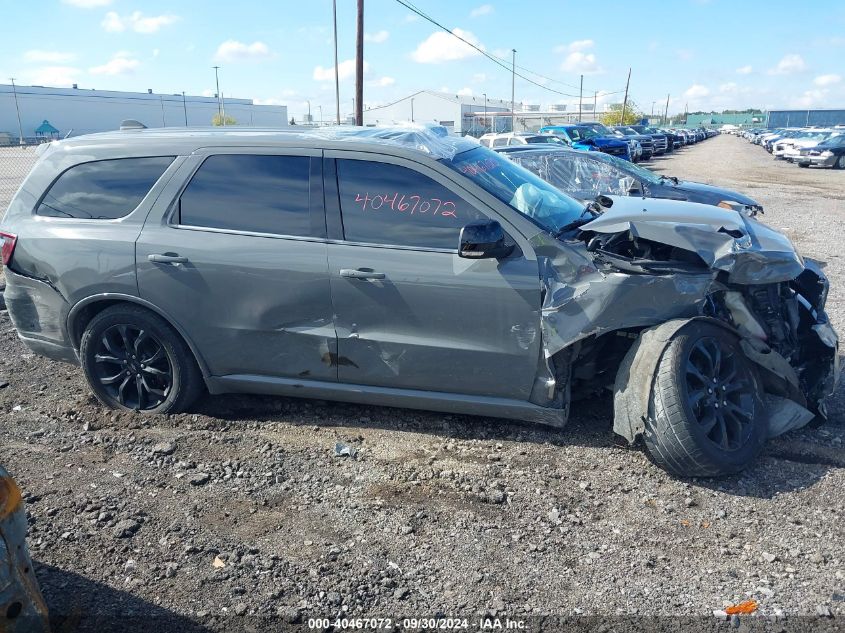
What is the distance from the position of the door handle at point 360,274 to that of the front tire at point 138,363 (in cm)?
124

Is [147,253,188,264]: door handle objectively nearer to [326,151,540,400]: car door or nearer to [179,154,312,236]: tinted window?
[179,154,312,236]: tinted window

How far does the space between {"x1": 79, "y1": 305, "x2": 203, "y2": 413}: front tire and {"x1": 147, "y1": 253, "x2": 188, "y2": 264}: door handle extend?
0.36 meters

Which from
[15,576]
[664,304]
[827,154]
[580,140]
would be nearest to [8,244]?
[15,576]

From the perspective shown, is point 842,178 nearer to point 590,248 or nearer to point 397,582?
point 590,248

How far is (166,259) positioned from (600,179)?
7047mm

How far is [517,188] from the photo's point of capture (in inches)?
170

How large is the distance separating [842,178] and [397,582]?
27.3 m

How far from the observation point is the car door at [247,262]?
159 inches

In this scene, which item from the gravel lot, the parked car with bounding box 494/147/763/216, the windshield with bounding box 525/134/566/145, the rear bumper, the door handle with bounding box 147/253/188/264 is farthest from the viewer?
the rear bumper

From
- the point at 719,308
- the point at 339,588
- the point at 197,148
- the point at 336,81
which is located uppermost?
the point at 336,81

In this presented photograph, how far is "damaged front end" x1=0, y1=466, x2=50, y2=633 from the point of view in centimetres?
212

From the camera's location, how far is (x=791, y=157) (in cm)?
3266

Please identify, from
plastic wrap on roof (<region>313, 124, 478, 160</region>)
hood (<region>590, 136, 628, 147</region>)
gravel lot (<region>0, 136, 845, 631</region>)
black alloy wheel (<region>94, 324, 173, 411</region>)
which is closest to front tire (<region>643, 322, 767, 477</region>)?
gravel lot (<region>0, 136, 845, 631</region>)

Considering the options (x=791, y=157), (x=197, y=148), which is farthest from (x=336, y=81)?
(x=197, y=148)
